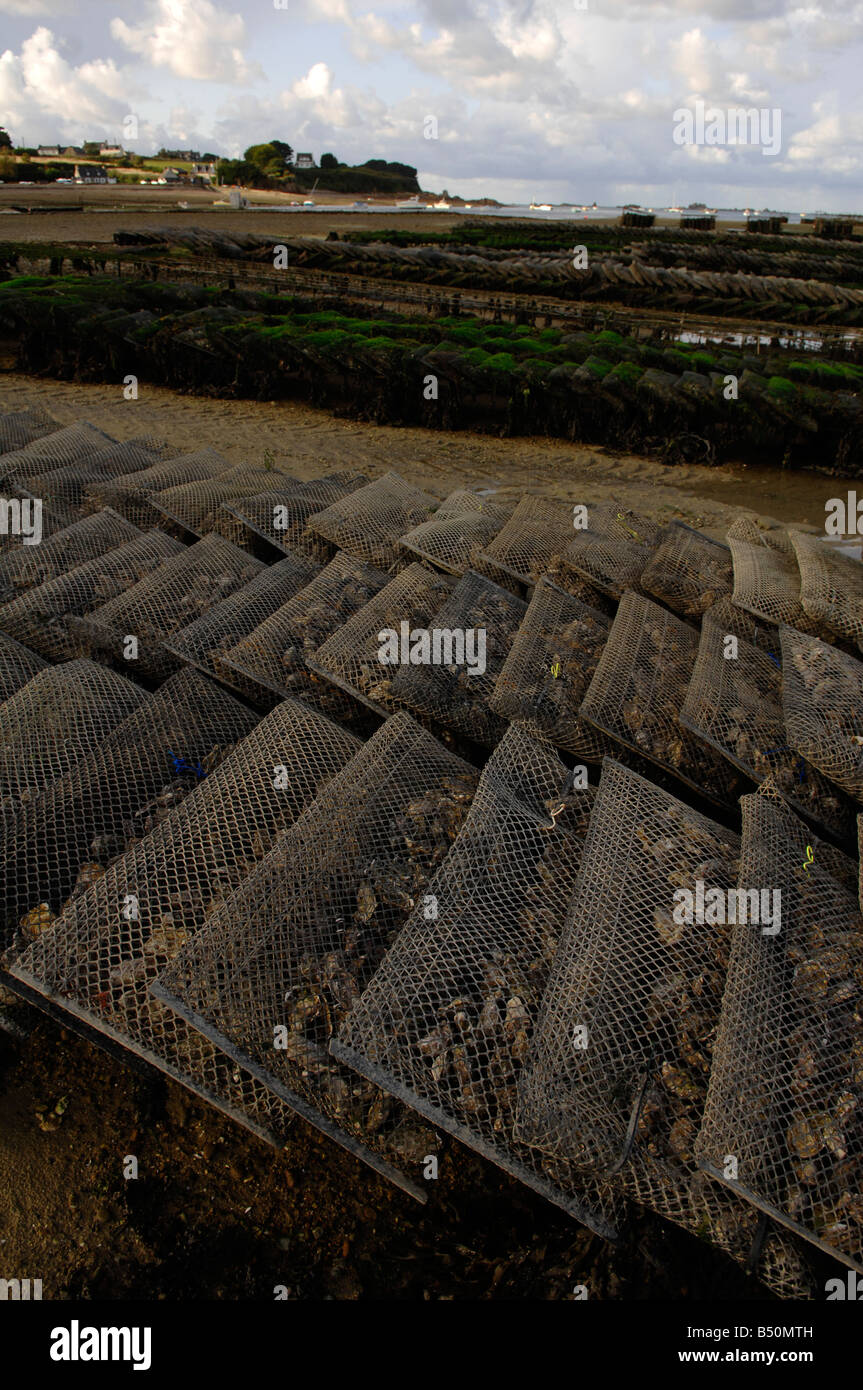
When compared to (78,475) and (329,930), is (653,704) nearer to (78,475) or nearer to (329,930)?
(329,930)

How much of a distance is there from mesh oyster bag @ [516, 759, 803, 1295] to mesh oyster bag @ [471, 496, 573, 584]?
6.30 feet

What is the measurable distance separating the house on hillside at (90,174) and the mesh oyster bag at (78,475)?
7325 centimetres

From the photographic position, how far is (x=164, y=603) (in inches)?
166

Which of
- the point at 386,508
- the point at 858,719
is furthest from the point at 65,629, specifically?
the point at 858,719

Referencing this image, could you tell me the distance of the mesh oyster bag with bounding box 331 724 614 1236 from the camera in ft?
6.75

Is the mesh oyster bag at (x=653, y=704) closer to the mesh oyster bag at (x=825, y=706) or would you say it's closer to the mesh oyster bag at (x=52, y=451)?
the mesh oyster bag at (x=825, y=706)

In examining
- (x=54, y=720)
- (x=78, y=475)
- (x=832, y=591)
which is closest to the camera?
(x=54, y=720)

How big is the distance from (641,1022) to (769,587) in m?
2.60

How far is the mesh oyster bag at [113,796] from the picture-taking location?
8.83ft

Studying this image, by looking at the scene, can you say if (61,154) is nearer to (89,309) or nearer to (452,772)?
(89,309)

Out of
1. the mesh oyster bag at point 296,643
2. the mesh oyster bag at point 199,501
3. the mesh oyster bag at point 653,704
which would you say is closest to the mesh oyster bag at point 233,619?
the mesh oyster bag at point 296,643

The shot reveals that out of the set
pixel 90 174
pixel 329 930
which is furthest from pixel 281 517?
pixel 90 174

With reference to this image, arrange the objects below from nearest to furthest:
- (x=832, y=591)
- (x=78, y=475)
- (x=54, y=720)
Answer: (x=54, y=720)
(x=832, y=591)
(x=78, y=475)

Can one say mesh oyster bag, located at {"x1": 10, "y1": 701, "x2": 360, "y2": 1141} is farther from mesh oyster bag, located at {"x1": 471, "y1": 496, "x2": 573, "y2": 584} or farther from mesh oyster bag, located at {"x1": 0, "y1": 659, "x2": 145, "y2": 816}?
mesh oyster bag, located at {"x1": 471, "y1": 496, "x2": 573, "y2": 584}
